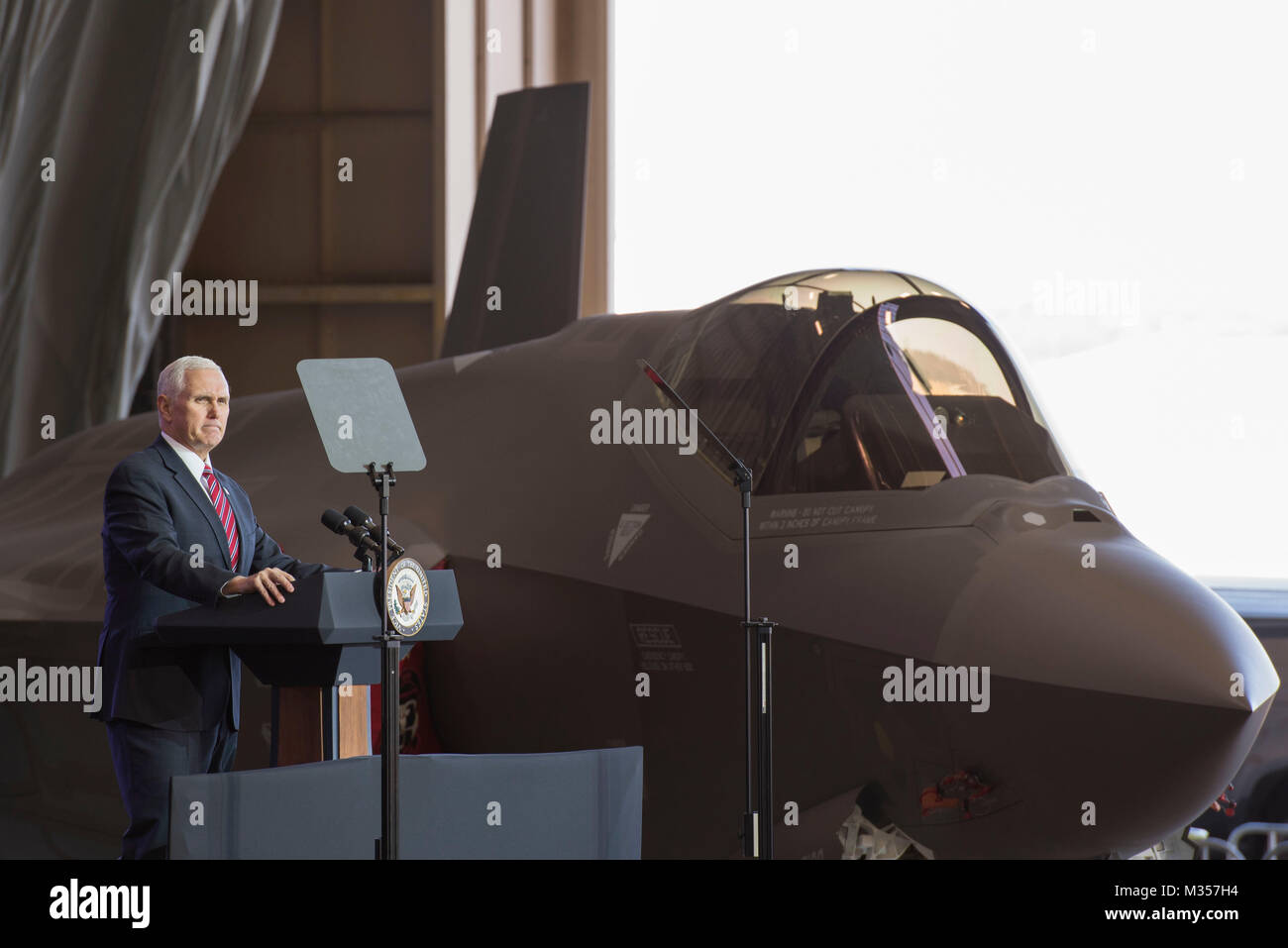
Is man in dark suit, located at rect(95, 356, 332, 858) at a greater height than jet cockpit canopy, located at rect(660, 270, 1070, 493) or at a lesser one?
lesser

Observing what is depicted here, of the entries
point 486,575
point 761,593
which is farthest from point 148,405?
point 761,593

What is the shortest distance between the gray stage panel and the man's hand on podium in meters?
0.41

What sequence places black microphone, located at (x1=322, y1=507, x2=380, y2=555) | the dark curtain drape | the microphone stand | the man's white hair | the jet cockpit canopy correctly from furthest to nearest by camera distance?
the dark curtain drape
the jet cockpit canopy
the man's white hair
black microphone, located at (x1=322, y1=507, x2=380, y2=555)
the microphone stand

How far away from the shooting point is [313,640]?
3.10 metres

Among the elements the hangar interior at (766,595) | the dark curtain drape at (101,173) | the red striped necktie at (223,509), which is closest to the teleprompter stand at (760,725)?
the hangar interior at (766,595)

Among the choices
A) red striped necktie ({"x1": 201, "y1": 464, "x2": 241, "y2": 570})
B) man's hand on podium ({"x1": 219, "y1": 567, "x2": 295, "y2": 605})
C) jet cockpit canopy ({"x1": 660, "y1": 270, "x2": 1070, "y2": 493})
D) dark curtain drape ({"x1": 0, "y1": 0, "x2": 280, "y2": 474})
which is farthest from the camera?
dark curtain drape ({"x1": 0, "y1": 0, "x2": 280, "y2": 474})

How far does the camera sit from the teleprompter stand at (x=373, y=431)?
3053 mm

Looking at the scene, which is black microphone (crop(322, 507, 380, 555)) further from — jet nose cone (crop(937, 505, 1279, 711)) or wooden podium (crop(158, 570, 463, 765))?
jet nose cone (crop(937, 505, 1279, 711))

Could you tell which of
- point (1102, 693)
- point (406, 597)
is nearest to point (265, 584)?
point (406, 597)

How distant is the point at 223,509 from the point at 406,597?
707mm

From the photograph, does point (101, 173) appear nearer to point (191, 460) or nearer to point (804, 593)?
point (191, 460)

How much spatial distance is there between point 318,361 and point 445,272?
940 centimetres

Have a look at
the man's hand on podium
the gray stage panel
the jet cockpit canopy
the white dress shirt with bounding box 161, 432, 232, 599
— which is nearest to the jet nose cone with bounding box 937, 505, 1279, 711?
the jet cockpit canopy

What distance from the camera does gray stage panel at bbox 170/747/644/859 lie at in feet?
9.75
